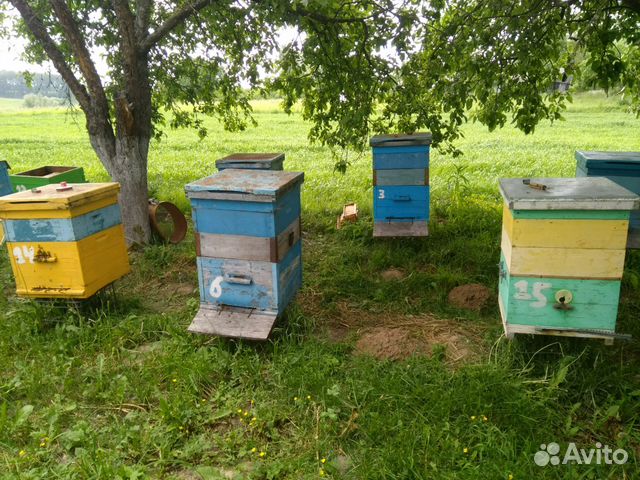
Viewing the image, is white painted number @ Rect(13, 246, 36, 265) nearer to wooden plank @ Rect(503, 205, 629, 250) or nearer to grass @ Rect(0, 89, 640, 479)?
grass @ Rect(0, 89, 640, 479)

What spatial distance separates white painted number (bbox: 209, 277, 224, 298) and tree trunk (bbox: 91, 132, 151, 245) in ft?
7.54

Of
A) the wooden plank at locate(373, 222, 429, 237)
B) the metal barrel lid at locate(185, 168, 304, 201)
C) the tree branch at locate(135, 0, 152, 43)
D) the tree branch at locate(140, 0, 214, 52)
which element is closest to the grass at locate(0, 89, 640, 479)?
the wooden plank at locate(373, 222, 429, 237)

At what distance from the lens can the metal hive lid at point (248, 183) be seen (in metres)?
3.17

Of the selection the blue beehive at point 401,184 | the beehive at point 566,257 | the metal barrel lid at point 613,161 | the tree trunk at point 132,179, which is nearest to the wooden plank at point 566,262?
the beehive at point 566,257

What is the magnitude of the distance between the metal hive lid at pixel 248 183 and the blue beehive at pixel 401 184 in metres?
1.27

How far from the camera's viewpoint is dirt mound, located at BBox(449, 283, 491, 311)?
407cm

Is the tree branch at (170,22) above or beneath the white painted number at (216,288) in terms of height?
above

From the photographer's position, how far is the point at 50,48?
15.9 feet

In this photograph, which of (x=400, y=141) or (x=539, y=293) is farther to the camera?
(x=400, y=141)

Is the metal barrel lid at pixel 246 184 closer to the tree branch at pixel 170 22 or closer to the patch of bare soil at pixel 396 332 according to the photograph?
the patch of bare soil at pixel 396 332

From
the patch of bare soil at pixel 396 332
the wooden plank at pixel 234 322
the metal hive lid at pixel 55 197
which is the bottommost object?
the patch of bare soil at pixel 396 332

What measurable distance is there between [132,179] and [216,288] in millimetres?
2360

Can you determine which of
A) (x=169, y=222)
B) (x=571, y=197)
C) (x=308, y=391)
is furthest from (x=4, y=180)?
(x=571, y=197)

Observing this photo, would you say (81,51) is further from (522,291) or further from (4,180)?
(522,291)
